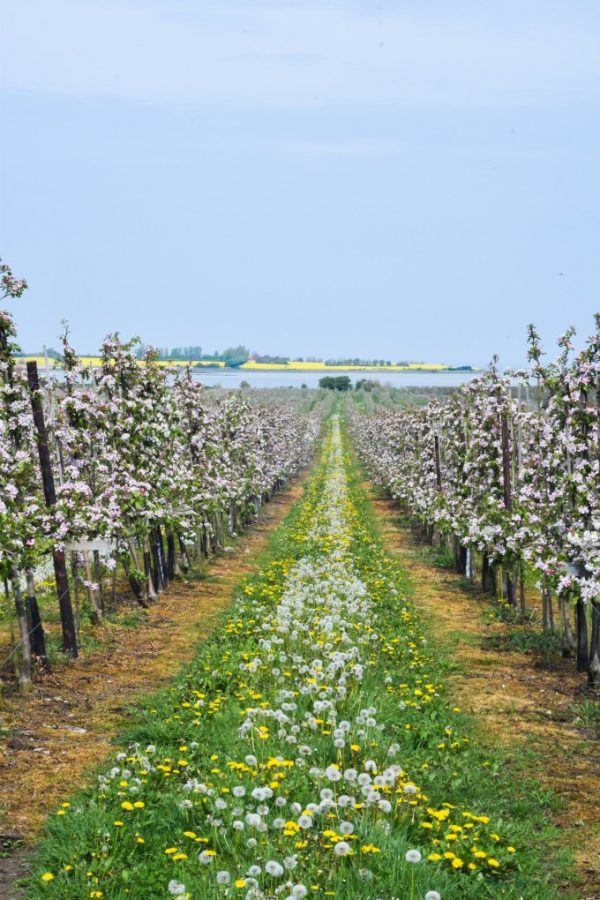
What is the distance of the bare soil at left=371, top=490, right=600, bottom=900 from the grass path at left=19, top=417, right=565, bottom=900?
1.13 feet

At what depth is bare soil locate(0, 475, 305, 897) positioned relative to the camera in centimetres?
1026

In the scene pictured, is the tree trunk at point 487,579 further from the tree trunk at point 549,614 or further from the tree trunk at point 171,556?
the tree trunk at point 171,556

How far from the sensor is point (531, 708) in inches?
551

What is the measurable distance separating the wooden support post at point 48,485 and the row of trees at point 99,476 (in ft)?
0.06

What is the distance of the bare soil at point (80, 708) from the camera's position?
404 inches

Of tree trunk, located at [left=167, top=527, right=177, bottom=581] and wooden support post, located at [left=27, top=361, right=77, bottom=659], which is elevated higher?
wooden support post, located at [left=27, top=361, right=77, bottom=659]

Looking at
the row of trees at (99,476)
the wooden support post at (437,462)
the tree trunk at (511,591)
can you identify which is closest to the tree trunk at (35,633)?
the row of trees at (99,476)

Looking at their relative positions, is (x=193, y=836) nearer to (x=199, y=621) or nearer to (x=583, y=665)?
(x=583, y=665)

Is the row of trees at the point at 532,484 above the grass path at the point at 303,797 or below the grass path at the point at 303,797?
above

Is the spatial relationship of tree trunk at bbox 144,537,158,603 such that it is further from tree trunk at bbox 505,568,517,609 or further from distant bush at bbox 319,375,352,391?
distant bush at bbox 319,375,352,391

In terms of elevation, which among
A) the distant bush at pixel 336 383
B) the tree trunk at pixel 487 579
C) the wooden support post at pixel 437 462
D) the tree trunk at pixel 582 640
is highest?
the distant bush at pixel 336 383

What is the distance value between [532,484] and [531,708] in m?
4.59

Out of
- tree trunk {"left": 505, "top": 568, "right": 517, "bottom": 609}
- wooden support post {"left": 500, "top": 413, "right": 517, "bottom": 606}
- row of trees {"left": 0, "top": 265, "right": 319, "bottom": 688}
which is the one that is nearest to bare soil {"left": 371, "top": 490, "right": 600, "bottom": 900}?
tree trunk {"left": 505, "top": 568, "right": 517, "bottom": 609}

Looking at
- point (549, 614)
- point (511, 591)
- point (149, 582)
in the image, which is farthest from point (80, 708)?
point (511, 591)
